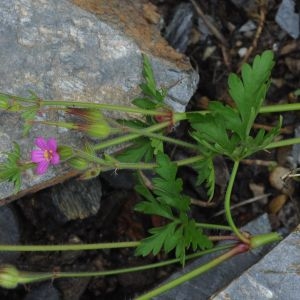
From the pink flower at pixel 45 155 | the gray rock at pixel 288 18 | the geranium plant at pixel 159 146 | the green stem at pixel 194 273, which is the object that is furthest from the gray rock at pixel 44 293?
the gray rock at pixel 288 18

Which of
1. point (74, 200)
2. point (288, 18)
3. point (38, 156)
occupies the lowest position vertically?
point (74, 200)

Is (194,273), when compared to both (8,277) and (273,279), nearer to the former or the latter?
(273,279)

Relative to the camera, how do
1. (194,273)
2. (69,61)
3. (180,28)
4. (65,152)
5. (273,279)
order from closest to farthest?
1. (65,152)
2. (194,273)
3. (273,279)
4. (69,61)
5. (180,28)

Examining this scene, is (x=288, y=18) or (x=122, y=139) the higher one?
(x=288, y=18)

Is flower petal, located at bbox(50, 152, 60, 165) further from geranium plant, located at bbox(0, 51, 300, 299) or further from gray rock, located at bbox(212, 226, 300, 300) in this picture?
gray rock, located at bbox(212, 226, 300, 300)

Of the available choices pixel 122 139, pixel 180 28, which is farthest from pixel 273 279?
pixel 180 28

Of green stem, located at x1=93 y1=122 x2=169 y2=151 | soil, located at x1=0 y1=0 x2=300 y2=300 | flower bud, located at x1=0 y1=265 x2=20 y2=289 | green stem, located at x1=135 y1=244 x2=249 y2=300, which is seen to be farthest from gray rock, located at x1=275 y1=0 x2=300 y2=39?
flower bud, located at x1=0 y1=265 x2=20 y2=289

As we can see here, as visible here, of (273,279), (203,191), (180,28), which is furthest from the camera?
(180,28)

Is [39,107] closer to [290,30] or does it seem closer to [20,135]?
[20,135]

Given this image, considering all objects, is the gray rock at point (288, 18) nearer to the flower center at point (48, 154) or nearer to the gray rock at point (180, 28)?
the gray rock at point (180, 28)
